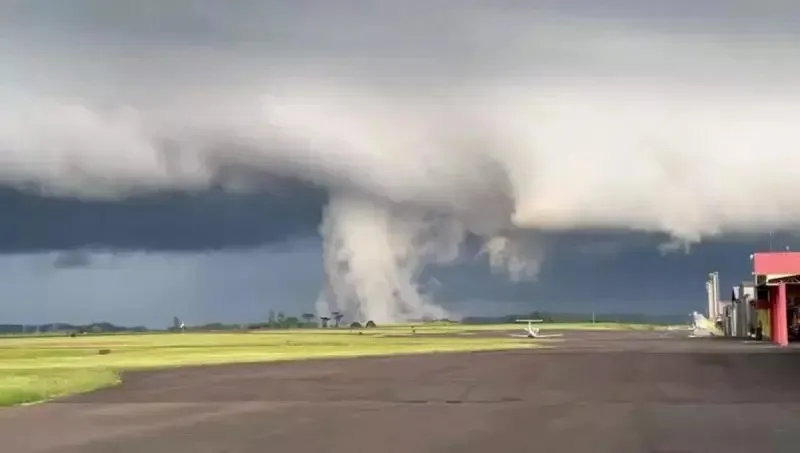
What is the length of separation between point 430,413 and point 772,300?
3155 inches

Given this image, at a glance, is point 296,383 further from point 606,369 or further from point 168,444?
point 168,444

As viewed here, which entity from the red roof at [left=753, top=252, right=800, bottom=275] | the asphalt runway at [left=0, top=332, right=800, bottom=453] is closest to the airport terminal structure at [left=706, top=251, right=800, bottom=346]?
the red roof at [left=753, top=252, right=800, bottom=275]

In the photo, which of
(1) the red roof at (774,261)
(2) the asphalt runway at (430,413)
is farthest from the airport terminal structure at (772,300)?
(2) the asphalt runway at (430,413)

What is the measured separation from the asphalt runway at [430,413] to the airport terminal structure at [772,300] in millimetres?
46170

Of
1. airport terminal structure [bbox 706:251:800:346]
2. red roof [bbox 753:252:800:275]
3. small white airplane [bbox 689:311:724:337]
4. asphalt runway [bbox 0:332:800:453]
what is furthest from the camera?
small white airplane [bbox 689:311:724:337]

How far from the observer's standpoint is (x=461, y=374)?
154ft

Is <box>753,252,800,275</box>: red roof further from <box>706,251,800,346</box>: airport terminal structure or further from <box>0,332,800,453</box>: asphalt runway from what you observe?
<box>0,332,800,453</box>: asphalt runway

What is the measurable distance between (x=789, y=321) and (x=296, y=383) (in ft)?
253

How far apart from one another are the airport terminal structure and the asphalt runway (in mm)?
46170

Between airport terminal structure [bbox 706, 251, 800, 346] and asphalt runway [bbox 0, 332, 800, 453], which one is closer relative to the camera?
asphalt runway [bbox 0, 332, 800, 453]

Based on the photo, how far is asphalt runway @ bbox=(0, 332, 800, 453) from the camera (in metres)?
20.3

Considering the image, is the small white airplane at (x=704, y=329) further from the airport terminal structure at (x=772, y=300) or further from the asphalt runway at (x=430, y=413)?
the asphalt runway at (x=430, y=413)

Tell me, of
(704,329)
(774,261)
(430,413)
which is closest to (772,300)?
(774,261)

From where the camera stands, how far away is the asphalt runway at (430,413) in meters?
20.3
